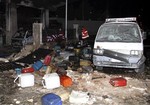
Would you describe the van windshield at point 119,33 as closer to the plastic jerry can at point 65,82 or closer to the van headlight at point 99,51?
the van headlight at point 99,51

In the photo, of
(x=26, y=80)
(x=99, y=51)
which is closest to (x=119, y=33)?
(x=99, y=51)

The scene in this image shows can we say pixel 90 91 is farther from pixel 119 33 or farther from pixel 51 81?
pixel 119 33

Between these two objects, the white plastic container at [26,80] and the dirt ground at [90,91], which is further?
the white plastic container at [26,80]

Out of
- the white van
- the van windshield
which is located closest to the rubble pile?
the white van

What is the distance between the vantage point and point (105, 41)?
8.94 metres

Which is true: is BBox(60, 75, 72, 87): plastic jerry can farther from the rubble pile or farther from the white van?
the white van

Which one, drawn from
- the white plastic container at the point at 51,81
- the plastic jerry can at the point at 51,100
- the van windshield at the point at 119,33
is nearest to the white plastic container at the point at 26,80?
the white plastic container at the point at 51,81

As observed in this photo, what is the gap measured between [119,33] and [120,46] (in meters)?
0.80

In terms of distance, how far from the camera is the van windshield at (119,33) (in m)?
8.95

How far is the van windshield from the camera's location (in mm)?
8952

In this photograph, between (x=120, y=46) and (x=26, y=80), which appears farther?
(x=120, y=46)

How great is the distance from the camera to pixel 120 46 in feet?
28.5

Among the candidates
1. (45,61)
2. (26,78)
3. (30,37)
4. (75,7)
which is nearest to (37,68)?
(45,61)

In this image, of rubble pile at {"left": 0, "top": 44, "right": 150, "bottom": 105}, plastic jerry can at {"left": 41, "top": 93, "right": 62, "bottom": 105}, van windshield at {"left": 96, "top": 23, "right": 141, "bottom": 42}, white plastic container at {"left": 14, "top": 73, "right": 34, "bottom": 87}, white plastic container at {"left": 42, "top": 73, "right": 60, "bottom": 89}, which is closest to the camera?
plastic jerry can at {"left": 41, "top": 93, "right": 62, "bottom": 105}
